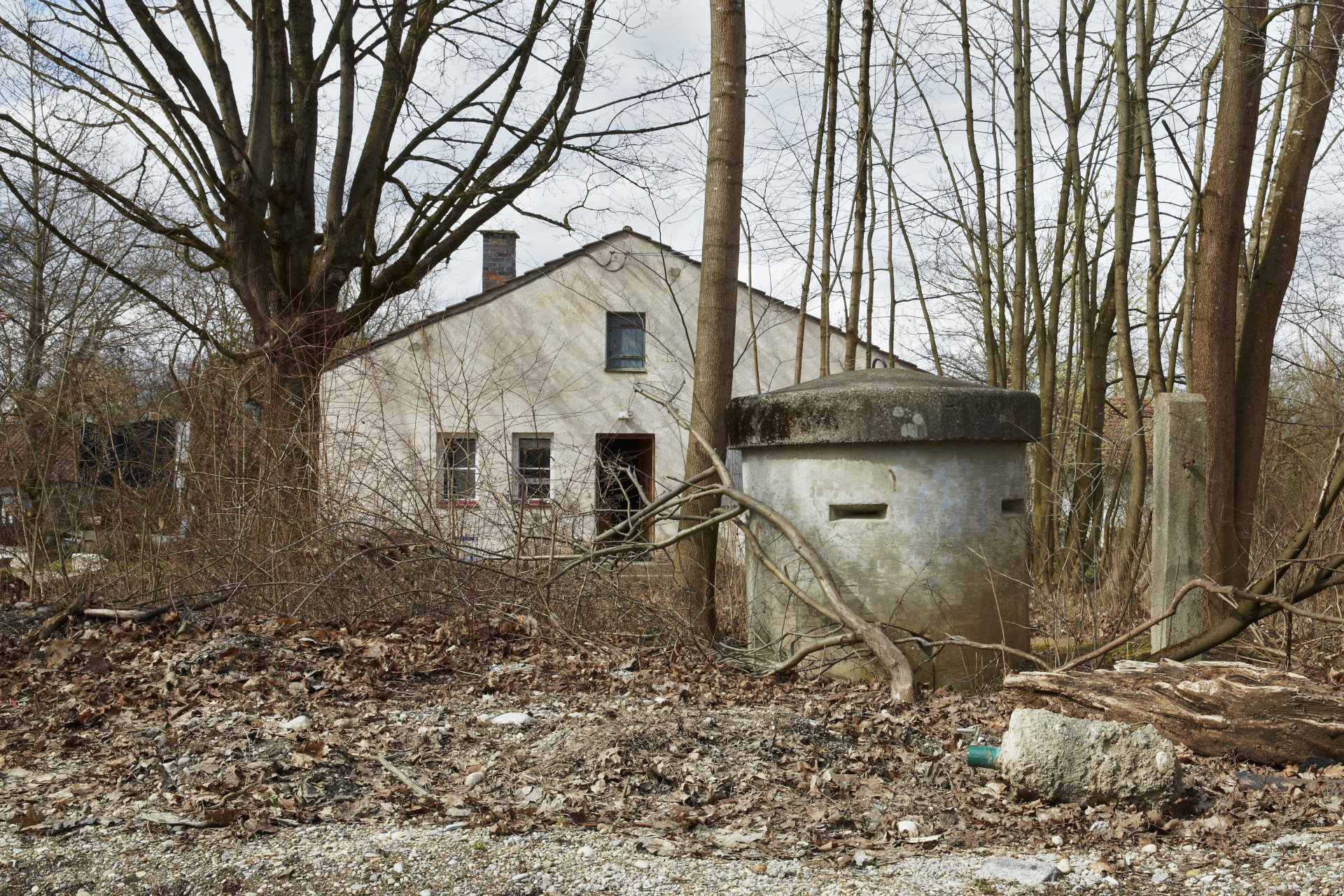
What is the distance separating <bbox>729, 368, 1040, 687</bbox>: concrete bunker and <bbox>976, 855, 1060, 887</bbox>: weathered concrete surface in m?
2.37

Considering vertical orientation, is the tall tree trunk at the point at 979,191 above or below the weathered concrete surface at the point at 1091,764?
above

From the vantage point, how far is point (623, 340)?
1752 cm

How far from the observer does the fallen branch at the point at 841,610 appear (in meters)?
4.97

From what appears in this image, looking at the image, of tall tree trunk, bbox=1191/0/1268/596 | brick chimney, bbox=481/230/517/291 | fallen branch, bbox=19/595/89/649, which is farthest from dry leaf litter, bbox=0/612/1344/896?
brick chimney, bbox=481/230/517/291

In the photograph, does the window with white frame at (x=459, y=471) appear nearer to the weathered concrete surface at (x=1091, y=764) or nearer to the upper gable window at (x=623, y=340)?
the weathered concrete surface at (x=1091, y=764)

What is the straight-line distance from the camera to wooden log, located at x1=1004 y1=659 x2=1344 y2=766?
396 cm

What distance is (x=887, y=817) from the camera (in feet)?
11.3

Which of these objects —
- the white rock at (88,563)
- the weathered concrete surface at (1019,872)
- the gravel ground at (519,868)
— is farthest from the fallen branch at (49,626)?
the weathered concrete surface at (1019,872)

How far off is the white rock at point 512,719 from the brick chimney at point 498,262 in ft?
50.9

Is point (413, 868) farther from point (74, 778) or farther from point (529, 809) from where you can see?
point (74, 778)

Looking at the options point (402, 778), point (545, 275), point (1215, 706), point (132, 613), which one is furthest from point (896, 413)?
point (545, 275)

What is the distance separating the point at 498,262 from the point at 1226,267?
15.2 meters

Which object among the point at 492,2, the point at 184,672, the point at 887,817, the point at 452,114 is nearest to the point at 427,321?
the point at 452,114

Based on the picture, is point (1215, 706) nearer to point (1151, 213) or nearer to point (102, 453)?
point (1151, 213)
